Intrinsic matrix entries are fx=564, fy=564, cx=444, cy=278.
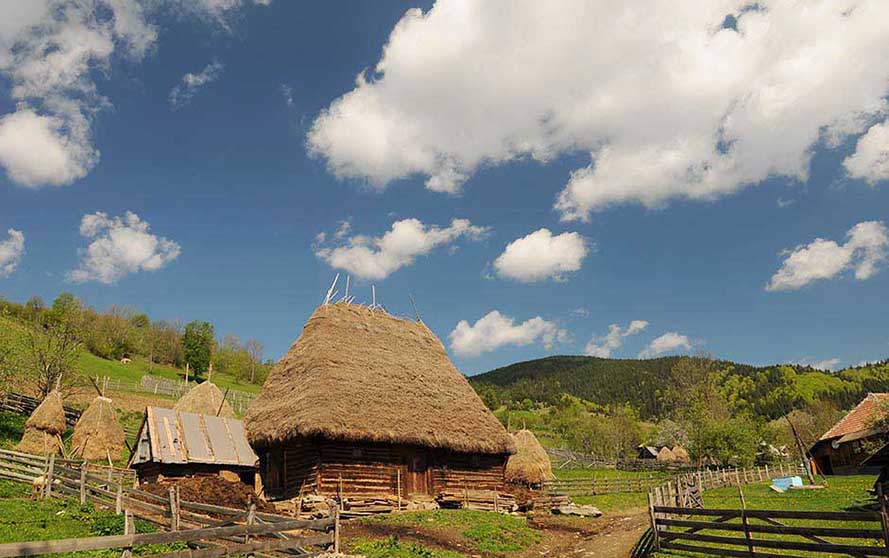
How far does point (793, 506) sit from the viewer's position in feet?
69.8

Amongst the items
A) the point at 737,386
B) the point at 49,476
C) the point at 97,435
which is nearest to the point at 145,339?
the point at 97,435

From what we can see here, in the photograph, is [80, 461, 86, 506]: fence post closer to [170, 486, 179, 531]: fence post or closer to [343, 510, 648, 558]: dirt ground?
[170, 486, 179, 531]: fence post

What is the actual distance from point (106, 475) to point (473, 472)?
16879 mm

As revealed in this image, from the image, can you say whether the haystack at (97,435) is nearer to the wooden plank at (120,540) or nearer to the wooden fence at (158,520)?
the wooden fence at (158,520)

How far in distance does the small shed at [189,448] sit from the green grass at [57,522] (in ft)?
15.4

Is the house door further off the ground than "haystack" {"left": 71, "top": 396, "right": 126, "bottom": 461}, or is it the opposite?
"haystack" {"left": 71, "top": 396, "right": 126, "bottom": 461}

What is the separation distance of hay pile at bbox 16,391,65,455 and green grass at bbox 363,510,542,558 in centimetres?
1999

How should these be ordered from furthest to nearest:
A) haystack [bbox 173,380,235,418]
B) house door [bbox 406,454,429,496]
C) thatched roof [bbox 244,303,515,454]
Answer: haystack [bbox 173,380,235,418], house door [bbox 406,454,429,496], thatched roof [bbox 244,303,515,454]

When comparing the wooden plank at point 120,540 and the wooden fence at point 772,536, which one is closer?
the wooden plank at point 120,540

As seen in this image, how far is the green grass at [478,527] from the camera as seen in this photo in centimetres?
1697

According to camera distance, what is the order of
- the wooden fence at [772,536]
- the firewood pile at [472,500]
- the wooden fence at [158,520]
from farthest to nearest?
the firewood pile at [472,500]
the wooden fence at [772,536]
the wooden fence at [158,520]

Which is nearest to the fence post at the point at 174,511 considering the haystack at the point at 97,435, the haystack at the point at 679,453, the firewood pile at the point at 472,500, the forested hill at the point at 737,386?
the firewood pile at the point at 472,500

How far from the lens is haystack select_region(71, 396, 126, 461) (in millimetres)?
30891

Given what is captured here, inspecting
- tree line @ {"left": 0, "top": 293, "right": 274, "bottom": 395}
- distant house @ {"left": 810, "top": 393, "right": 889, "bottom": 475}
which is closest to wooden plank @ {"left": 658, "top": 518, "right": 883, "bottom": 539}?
distant house @ {"left": 810, "top": 393, "right": 889, "bottom": 475}
